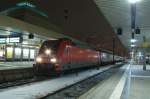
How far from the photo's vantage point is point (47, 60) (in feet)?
75.8

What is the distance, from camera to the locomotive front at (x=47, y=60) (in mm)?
22594

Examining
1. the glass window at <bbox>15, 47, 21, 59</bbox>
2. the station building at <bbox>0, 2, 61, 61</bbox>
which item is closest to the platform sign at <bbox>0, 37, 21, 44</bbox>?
the station building at <bbox>0, 2, 61, 61</bbox>

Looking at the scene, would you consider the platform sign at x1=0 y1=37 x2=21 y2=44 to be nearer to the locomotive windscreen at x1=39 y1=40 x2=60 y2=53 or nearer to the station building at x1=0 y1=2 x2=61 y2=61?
the station building at x1=0 y1=2 x2=61 y2=61

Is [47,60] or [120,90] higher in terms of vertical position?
[47,60]

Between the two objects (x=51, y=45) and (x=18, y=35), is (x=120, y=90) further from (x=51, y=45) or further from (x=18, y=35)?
(x=18, y=35)

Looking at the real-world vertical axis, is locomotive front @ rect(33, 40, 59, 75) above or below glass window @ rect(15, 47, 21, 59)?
below

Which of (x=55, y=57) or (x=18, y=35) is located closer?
(x=55, y=57)

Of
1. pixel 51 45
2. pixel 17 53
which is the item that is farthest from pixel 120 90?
pixel 17 53

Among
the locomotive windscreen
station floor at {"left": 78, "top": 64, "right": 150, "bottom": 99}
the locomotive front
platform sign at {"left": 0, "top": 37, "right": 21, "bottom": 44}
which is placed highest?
platform sign at {"left": 0, "top": 37, "right": 21, "bottom": 44}

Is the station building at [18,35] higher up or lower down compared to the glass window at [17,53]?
higher up

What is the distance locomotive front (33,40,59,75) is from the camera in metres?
22.6

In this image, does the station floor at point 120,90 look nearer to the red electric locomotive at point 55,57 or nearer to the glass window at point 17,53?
the red electric locomotive at point 55,57

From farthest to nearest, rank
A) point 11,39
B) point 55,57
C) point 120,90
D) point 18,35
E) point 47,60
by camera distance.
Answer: point 18,35, point 11,39, point 47,60, point 55,57, point 120,90

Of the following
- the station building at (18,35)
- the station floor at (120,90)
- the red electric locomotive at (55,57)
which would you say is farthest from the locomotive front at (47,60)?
the station floor at (120,90)
